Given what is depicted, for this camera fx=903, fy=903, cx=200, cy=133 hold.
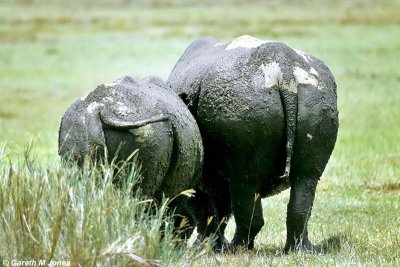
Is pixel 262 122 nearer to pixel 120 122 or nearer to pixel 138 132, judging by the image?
pixel 138 132

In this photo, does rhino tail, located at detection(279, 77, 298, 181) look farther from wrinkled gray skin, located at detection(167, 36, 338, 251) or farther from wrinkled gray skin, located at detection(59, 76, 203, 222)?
wrinkled gray skin, located at detection(59, 76, 203, 222)

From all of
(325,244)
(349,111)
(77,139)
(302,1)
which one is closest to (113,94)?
(77,139)

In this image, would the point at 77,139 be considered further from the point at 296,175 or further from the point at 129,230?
Result: the point at 296,175

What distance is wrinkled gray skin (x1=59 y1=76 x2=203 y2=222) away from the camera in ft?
22.9

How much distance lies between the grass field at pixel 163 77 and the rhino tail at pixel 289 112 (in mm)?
859

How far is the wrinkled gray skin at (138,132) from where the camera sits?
6.98m

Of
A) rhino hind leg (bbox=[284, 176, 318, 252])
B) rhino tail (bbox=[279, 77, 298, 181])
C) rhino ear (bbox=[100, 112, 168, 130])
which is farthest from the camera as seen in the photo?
rhino hind leg (bbox=[284, 176, 318, 252])

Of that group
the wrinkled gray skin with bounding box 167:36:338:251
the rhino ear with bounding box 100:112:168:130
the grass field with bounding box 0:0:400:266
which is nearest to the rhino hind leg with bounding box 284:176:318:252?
the wrinkled gray skin with bounding box 167:36:338:251

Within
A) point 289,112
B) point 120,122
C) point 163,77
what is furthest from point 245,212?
point 163,77

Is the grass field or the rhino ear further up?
the rhino ear

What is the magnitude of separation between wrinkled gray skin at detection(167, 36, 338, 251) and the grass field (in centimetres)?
56

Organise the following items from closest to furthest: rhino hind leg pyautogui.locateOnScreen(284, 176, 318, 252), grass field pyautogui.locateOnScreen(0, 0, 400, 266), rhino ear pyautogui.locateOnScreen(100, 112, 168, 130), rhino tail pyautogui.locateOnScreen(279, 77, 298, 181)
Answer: grass field pyautogui.locateOnScreen(0, 0, 400, 266)
rhino ear pyautogui.locateOnScreen(100, 112, 168, 130)
rhino tail pyautogui.locateOnScreen(279, 77, 298, 181)
rhino hind leg pyautogui.locateOnScreen(284, 176, 318, 252)

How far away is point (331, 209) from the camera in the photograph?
10.9m

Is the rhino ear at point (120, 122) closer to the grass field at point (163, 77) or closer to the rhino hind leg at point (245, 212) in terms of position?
the grass field at point (163, 77)
